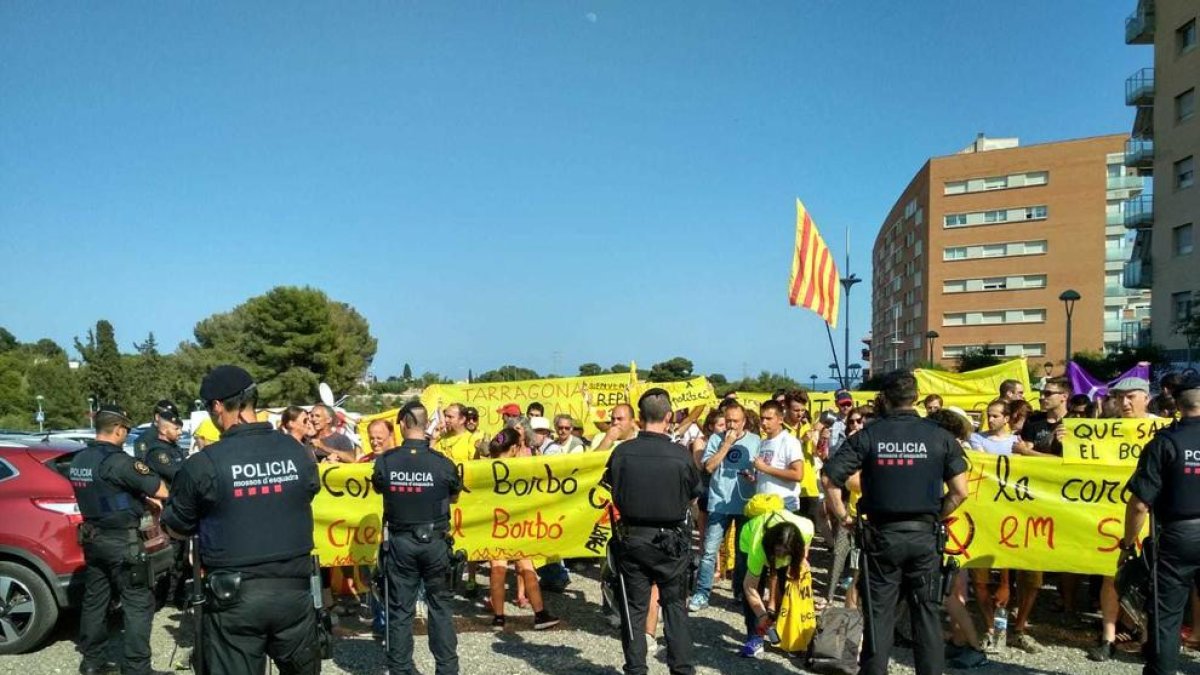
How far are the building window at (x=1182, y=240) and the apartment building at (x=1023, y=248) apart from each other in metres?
21.8

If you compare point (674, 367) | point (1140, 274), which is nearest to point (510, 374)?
point (674, 367)

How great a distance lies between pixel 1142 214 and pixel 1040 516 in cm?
4453

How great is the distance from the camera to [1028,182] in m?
67.7

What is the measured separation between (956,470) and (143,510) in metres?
5.38

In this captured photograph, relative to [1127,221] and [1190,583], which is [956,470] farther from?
[1127,221]

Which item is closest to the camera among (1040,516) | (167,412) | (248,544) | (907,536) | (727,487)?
(248,544)

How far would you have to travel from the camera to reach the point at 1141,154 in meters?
42.9

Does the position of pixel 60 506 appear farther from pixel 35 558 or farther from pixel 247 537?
pixel 247 537

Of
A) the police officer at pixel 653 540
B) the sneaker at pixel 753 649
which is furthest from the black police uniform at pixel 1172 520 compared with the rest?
the police officer at pixel 653 540

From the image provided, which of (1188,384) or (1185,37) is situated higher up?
(1185,37)

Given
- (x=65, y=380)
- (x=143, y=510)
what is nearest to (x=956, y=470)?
(x=143, y=510)

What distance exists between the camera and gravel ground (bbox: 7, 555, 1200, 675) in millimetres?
5910

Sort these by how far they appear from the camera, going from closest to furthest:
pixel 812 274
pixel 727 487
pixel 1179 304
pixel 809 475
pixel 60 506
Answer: pixel 60 506 → pixel 727 487 → pixel 809 475 → pixel 812 274 → pixel 1179 304

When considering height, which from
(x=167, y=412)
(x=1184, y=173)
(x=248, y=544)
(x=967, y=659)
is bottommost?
(x=967, y=659)
